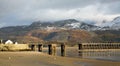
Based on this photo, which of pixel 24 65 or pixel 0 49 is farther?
pixel 0 49

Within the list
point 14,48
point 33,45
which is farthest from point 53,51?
point 14,48

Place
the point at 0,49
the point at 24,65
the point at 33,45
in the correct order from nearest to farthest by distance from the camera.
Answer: the point at 24,65 < the point at 0,49 < the point at 33,45

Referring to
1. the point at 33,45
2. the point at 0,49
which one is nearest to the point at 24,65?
the point at 0,49

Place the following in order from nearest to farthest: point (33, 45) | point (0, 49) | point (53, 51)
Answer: point (0, 49) → point (53, 51) → point (33, 45)

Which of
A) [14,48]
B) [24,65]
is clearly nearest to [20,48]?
[14,48]

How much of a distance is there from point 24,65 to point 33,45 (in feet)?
418

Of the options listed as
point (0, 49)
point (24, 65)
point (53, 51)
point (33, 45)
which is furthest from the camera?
point (33, 45)

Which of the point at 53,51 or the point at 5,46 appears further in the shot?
the point at 53,51

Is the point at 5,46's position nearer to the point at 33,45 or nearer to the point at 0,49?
the point at 0,49

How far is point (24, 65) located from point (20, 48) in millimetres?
59510

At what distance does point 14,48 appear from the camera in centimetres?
10131

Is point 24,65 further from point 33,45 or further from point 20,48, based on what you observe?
point 33,45

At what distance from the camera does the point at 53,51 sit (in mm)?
144000

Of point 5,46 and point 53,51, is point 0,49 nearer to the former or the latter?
point 5,46
